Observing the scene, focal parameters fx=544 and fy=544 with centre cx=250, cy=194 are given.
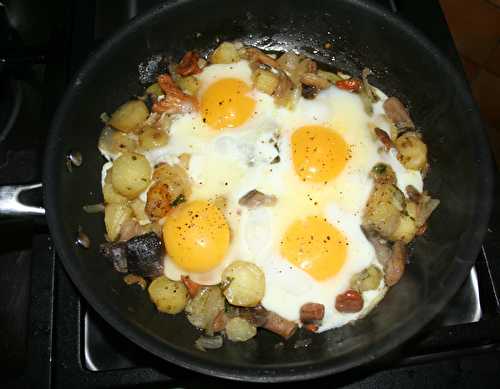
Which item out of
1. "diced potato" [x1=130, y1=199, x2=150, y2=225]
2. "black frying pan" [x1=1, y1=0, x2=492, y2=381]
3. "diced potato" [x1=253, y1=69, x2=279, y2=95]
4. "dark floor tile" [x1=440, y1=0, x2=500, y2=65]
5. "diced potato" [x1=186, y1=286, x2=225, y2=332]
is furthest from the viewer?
"dark floor tile" [x1=440, y1=0, x2=500, y2=65]

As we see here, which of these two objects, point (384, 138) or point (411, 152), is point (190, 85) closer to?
point (384, 138)

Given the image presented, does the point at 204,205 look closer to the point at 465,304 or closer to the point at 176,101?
the point at 176,101

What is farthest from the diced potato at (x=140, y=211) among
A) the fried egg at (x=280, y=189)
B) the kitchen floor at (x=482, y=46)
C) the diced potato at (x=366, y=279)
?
the kitchen floor at (x=482, y=46)

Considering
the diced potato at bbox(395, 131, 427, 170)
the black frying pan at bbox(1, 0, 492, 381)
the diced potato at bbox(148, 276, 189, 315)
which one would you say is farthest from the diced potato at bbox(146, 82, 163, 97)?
the diced potato at bbox(395, 131, 427, 170)

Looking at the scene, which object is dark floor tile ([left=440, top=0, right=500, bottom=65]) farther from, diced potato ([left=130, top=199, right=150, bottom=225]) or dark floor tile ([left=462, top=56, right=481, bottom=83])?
diced potato ([left=130, top=199, right=150, bottom=225])

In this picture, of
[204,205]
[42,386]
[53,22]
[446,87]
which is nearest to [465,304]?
[446,87]

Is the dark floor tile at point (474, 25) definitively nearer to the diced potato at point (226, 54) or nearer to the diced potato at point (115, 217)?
the diced potato at point (226, 54)

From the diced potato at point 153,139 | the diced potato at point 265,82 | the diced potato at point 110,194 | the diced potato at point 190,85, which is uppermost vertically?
the diced potato at point 265,82
